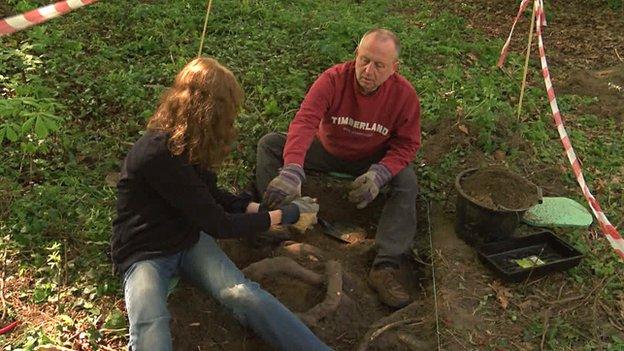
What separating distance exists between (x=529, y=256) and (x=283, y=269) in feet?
5.58

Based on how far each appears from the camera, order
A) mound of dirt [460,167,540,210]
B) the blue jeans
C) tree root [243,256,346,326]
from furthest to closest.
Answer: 1. mound of dirt [460,167,540,210]
2. tree root [243,256,346,326]
3. the blue jeans

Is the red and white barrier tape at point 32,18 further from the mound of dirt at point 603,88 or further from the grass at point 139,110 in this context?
the mound of dirt at point 603,88

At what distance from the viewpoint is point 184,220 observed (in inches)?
116

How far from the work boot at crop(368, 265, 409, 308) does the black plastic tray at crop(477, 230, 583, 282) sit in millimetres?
598

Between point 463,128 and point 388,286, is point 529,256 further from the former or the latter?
point 463,128

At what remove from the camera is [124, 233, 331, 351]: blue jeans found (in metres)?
2.63

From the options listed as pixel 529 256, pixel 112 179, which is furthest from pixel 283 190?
pixel 529 256

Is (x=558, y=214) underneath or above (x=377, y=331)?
above

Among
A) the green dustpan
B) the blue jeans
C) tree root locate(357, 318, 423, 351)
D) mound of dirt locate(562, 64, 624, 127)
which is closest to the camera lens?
the blue jeans

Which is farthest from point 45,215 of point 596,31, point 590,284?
point 596,31

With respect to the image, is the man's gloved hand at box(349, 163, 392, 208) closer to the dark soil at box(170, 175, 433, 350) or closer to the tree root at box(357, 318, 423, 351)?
the dark soil at box(170, 175, 433, 350)

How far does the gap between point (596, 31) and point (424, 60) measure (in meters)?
3.30

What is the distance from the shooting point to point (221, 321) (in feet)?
10.2

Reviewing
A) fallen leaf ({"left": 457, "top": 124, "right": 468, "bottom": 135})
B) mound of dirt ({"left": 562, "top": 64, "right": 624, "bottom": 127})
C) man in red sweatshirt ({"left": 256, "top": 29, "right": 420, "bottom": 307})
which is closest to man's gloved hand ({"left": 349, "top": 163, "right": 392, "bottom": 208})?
man in red sweatshirt ({"left": 256, "top": 29, "right": 420, "bottom": 307})
